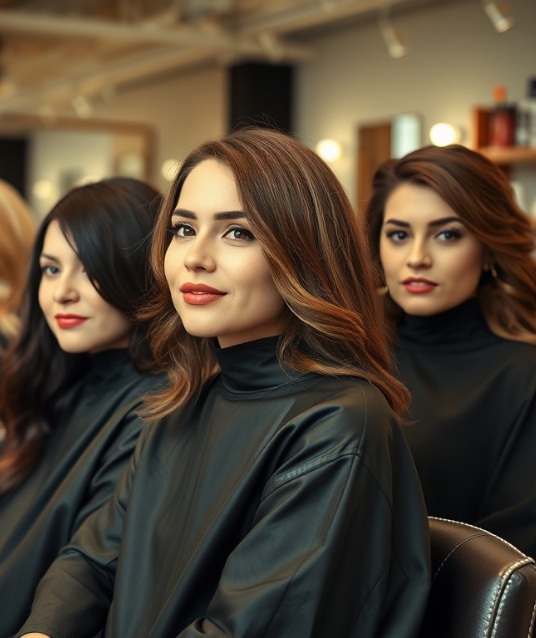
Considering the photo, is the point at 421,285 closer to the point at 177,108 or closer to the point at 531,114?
the point at 531,114

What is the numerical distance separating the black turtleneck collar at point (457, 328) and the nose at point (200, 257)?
0.98 m

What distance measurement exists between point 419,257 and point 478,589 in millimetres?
1025

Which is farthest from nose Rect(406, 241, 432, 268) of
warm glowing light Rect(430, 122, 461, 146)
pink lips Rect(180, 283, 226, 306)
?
warm glowing light Rect(430, 122, 461, 146)

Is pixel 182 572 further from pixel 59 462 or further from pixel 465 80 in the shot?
pixel 465 80

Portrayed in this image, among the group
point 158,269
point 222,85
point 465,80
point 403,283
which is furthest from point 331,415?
point 222,85

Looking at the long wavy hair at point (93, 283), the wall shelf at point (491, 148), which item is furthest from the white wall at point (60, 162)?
the long wavy hair at point (93, 283)

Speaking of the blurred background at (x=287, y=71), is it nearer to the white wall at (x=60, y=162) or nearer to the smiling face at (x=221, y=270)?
the white wall at (x=60, y=162)

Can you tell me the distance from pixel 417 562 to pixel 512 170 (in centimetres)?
556

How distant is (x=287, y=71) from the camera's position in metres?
8.76

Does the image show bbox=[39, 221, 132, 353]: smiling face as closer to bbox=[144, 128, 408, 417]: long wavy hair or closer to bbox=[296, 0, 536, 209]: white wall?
bbox=[144, 128, 408, 417]: long wavy hair

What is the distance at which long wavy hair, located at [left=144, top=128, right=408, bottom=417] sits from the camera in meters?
1.44

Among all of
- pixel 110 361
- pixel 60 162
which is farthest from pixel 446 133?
pixel 60 162

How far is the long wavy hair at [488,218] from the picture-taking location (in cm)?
222

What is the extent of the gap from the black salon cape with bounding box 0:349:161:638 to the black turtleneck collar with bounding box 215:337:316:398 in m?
0.50
